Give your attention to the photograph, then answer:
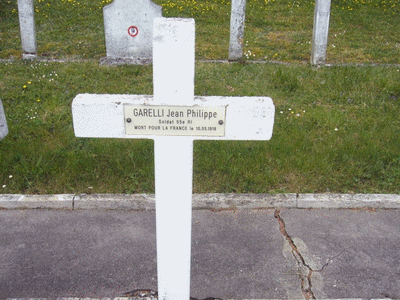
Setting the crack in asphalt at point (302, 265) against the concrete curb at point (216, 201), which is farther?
the concrete curb at point (216, 201)

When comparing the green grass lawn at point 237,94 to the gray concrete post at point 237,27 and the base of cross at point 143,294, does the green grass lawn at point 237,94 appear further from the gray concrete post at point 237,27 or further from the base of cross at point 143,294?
the base of cross at point 143,294

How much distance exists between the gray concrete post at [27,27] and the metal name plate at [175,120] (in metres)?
6.12

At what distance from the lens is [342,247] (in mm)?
3732

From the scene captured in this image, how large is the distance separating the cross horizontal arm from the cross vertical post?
0.10m

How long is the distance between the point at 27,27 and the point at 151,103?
20.5 ft

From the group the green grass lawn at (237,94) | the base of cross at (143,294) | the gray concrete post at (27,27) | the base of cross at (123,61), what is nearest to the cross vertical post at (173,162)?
the base of cross at (143,294)

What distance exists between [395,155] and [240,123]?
10.2 feet

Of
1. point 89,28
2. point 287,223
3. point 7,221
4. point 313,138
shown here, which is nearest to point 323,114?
point 313,138

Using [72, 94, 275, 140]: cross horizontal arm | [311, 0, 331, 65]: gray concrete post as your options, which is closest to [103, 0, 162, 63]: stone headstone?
[311, 0, 331, 65]: gray concrete post

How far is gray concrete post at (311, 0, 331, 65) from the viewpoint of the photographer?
7.26 m

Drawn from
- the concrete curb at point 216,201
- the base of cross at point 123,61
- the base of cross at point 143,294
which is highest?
the base of cross at point 123,61

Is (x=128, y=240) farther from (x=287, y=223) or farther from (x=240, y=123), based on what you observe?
(x=240, y=123)

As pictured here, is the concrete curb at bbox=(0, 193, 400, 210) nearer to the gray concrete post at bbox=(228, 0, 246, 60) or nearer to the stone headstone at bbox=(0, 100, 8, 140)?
the stone headstone at bbox=(0, 100, 8, 140)

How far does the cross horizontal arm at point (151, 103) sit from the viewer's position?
2.25m
